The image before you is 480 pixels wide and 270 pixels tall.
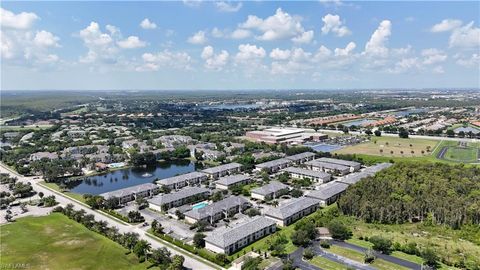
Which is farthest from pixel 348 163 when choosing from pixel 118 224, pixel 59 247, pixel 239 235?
pixel 59 247

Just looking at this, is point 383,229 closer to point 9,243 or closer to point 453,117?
point 9,243

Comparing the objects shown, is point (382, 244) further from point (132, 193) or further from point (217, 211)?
point (132, 193)

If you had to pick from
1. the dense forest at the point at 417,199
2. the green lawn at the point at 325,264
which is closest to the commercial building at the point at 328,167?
the dense forest at the point at 417,199

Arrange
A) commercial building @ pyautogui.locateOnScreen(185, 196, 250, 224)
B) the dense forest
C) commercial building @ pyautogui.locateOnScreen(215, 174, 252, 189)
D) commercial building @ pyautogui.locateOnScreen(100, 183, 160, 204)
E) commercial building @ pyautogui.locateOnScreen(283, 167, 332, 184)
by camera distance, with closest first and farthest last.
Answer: the dense forest, commercial building @ pyautogui.locateOnScreen(185, 196, 250, 224), commercial building @ pyautogui.locateOnScreen(100, 183, 160, 204), commercial building @ pyautogui.locateOnScreen(215, 174, 252, 189), commercial building @ pyautogui.locateOnScreen(283, 167, 332, 184)

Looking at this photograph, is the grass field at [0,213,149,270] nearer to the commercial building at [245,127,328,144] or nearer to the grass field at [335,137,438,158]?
the grass field at [335,137,438,158]

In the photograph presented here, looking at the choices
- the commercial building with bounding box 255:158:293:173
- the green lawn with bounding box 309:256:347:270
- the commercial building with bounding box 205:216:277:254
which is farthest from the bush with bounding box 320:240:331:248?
the commercial building with bounding box 255:158:293:173
